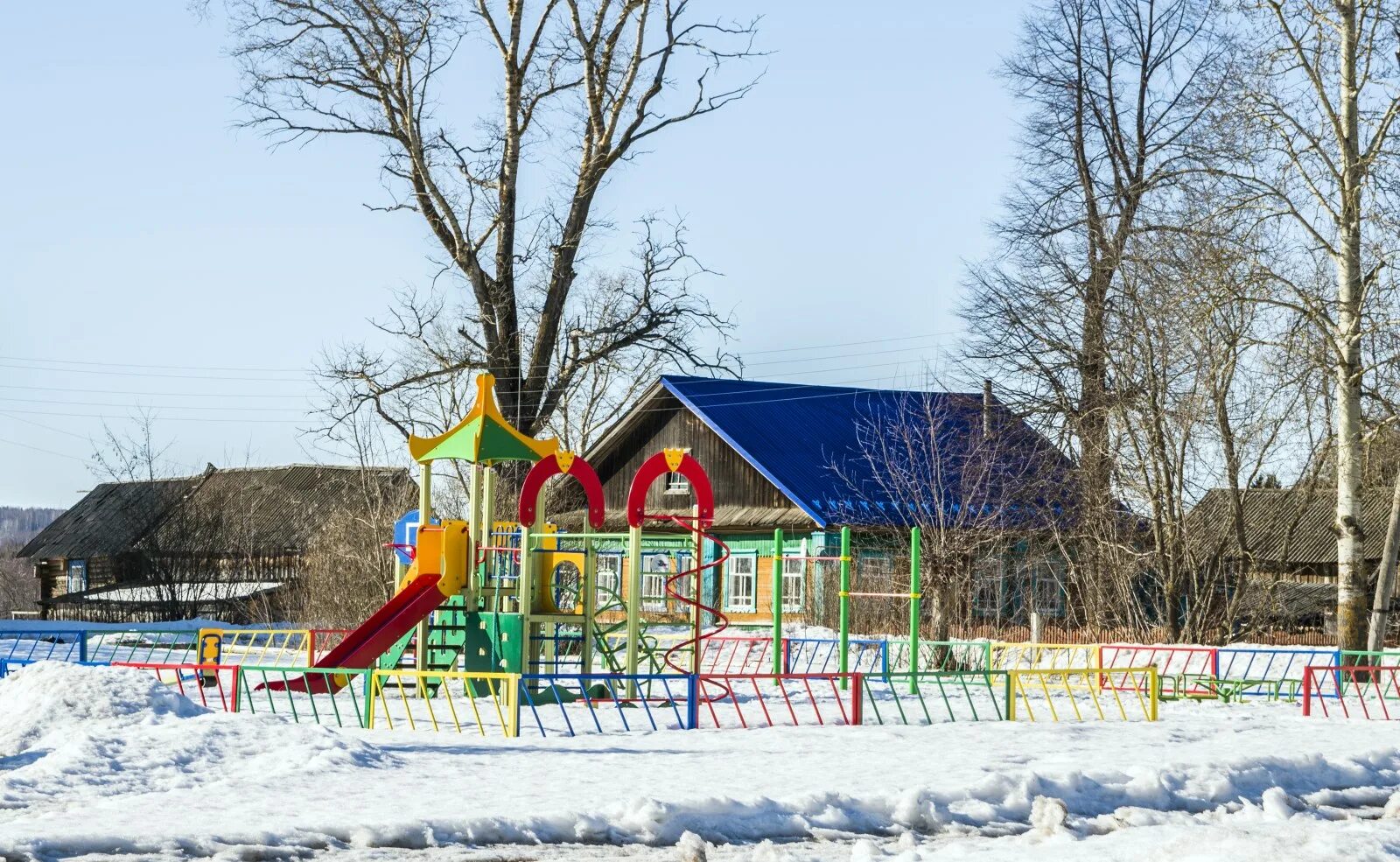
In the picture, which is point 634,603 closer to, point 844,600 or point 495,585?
point 495,585

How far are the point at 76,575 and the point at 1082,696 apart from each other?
4291 cm

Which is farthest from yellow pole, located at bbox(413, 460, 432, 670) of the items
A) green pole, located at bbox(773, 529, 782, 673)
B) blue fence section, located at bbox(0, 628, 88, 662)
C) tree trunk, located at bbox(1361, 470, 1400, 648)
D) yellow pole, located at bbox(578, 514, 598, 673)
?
tree trunk, located at bbox(1361, 470, 1400, 648)

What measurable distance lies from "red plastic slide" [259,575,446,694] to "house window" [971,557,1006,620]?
40.8 feet

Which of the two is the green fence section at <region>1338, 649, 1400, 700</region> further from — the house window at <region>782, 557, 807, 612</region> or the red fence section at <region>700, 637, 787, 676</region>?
the house window at <region>782, 557, 807, 612</region>

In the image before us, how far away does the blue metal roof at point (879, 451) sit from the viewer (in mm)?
30656

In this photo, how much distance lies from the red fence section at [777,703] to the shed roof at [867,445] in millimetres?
8136

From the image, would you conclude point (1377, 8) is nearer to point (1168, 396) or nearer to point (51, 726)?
point (1168, 396)

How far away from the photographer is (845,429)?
131 ft

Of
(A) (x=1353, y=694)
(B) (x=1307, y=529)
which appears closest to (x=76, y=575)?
(B) (x=1307, y=529)

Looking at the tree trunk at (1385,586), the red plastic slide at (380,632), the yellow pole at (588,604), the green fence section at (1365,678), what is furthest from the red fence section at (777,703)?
the tree trunk at (1385,586)

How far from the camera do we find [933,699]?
64.2 feet

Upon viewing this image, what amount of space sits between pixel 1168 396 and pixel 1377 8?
666 cm

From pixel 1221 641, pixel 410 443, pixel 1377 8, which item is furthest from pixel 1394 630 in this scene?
pixel 410 443

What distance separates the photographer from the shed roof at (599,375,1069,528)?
31141 millimetres
